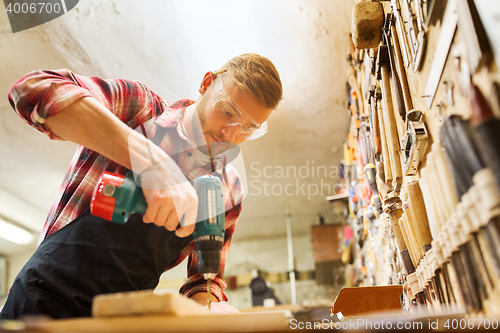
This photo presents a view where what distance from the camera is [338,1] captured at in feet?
6.83

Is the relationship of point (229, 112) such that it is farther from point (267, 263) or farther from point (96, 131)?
point (267, 263)

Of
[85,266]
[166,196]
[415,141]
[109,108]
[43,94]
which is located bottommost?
[85,266]

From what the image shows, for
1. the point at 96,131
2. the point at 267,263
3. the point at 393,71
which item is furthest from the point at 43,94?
the point at 267,263

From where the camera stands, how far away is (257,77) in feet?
4.99

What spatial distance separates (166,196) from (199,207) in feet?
0.43

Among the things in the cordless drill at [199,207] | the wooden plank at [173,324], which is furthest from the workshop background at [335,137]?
the cordless drill at [199,207]

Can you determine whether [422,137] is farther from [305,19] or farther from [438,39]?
[305,19]

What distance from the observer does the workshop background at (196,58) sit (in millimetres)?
2164

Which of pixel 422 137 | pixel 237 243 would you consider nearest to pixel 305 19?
pixel 422 137

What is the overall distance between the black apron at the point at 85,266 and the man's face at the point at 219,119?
435 mm

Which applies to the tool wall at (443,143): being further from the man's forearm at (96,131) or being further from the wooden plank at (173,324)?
the man's forearm at (96,131)

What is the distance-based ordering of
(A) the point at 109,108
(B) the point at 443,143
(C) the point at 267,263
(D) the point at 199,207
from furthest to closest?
(C) the point at 267,263, (A) the point at 109,108, (D) the point at 199,207, (B) the point at 443,143

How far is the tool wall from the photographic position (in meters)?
0.59

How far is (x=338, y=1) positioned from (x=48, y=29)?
1823 millimetres
